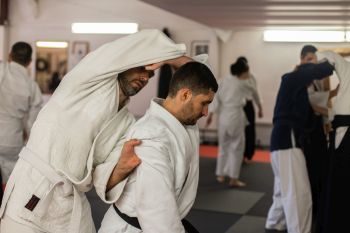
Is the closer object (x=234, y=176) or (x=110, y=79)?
(x=110, y=79)

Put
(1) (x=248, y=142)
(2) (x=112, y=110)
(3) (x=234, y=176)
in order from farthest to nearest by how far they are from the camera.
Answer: (1) (x=248, y=142) < (3) (x=234, y=176) < (2) (x=112, y=110)

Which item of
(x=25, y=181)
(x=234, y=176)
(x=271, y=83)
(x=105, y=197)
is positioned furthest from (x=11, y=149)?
(x=271, y=83)

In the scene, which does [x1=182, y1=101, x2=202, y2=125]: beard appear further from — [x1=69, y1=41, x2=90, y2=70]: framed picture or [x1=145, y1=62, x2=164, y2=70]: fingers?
[x1=69, y1=41, x2=90, y2=70]: framed picture

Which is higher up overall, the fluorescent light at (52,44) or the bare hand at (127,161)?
the fluorescent light at (52,44)

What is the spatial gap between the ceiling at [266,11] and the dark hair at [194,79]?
356 cm

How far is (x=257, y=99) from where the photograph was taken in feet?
23.3

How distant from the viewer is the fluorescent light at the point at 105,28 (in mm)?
10375

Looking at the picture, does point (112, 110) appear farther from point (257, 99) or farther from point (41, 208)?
point (257, 99)

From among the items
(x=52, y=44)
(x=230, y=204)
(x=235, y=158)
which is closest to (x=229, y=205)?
(x=230, y=204)

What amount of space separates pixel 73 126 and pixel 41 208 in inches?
12.4

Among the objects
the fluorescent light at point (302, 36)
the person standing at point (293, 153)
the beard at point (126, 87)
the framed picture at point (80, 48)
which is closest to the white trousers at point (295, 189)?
the person standing at point (293, 153)

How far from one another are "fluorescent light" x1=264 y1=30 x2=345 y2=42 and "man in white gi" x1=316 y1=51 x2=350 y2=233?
5.97m

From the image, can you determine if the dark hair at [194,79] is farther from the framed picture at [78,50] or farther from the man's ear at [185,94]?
the framed picture at [78,50]

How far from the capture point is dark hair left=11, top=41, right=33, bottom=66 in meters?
3.68
